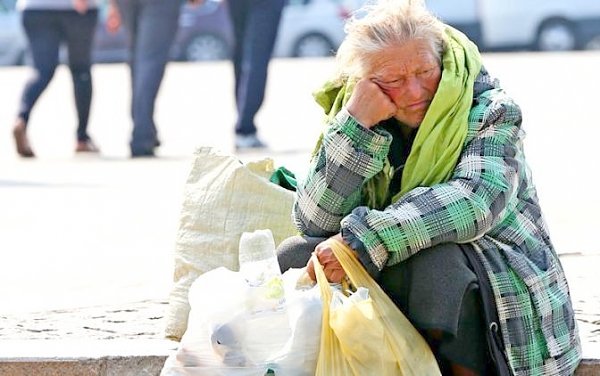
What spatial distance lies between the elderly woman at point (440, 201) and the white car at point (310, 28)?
19.8m

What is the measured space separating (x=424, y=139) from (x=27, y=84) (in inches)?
310

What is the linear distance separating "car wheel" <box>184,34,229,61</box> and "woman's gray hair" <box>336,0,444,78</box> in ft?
66.2

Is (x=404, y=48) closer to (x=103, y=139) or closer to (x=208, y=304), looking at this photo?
(x=208, y=304)

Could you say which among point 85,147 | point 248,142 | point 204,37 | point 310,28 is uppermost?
point 248,142

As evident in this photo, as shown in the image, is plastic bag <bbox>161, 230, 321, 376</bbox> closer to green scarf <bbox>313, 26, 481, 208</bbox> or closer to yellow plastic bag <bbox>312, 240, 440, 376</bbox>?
yellow plastic bag <bbox>312, 240, 440, 376</bbox>

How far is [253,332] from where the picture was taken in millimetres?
3734

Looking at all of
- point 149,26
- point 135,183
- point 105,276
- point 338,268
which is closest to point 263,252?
point 338,268

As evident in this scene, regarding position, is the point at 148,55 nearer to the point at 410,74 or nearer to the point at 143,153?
the point at 143,153

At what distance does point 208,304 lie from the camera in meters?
3.79

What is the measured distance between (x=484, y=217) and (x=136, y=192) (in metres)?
5.30

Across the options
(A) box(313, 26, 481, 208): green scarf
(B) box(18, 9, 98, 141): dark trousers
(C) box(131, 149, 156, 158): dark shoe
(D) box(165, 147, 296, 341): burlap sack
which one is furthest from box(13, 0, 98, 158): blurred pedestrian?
(A) box(313, 26, 481, 208): green scarf

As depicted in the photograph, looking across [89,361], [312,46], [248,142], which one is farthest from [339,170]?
[312,46]

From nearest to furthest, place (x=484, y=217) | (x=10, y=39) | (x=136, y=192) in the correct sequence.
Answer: (x=484, y=217)
(x=136, y=192)
(x=10, y=39)

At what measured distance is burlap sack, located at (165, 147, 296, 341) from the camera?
4527 mm
